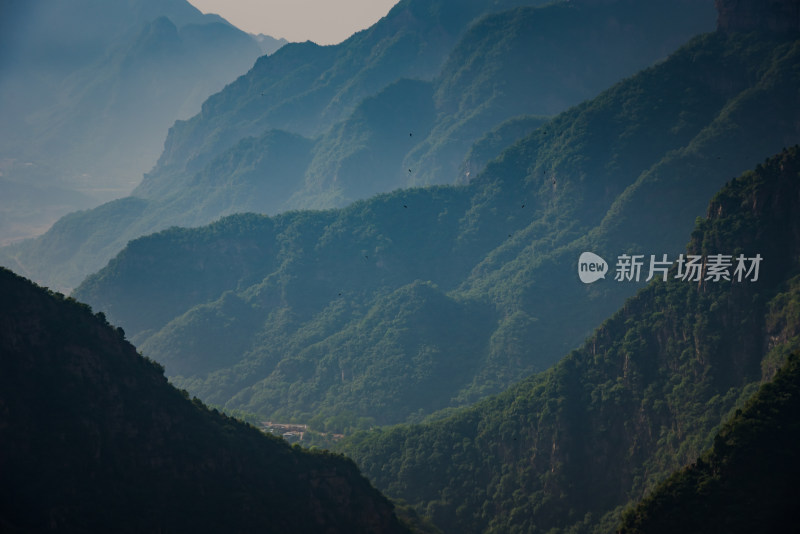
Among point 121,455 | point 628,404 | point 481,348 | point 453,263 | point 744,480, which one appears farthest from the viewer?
point 453,263

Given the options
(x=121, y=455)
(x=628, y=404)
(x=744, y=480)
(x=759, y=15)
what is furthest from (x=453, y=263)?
(x=121, y=455)

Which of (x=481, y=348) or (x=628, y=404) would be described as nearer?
(x=628, y=404)

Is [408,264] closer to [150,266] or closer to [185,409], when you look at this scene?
[150,266]

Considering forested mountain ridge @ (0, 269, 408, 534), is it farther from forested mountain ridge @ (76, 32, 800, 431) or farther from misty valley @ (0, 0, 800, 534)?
forested mountain ridge @ (76, 32, 800, 431)

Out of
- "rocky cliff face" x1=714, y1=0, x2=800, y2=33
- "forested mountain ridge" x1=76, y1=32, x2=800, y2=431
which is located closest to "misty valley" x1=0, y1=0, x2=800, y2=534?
"rocky cliff face" x1=714, y1=0, x2=800, y2=33

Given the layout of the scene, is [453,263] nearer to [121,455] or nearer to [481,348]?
[481,348]

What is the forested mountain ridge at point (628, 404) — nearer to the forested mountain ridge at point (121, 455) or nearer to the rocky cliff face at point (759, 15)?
the forested mountain ridge at point (121, 455)

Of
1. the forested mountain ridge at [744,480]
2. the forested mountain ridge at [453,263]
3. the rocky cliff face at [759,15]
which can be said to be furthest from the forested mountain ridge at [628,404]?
the rocky cliff face at [759,15]
